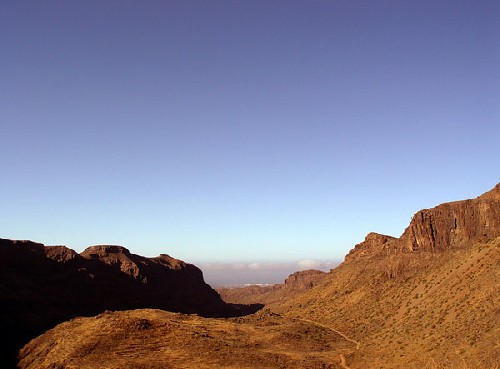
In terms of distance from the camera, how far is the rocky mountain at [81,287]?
70.0 metres

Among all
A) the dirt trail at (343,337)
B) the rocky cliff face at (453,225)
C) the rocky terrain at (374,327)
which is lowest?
the dirt trail at (343,337)

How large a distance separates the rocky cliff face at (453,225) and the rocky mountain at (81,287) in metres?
57.6

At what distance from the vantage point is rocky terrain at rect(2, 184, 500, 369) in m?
45.1

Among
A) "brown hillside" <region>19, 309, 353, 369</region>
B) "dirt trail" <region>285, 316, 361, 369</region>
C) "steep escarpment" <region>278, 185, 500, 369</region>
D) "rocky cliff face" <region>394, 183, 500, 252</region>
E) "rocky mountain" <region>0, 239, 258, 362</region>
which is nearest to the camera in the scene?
"steep escarpment" <region>278, 185, 500, 369</region>

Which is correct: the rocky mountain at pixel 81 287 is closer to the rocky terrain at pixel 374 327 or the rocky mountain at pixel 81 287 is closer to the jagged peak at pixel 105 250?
the jagged peak at pixel 105 250

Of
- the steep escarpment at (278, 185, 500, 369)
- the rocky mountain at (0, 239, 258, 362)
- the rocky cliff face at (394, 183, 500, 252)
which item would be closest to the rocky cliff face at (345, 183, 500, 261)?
the rocky cliff face at (394, 183, 500, 252)

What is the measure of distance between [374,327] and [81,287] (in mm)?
62498

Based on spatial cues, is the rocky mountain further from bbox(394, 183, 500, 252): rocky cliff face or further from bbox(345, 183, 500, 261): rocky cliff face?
bbox(394, 183, 500, 252): rocky cliff face

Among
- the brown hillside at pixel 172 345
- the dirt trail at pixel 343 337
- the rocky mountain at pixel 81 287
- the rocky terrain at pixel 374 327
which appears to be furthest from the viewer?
the rocky mountain at pixel 81 287

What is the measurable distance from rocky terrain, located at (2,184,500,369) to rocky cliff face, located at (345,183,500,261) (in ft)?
0.64

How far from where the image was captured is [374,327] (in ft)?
203

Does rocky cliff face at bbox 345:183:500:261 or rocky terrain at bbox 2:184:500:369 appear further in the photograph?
rocky cliff face at bbox 345:183:500:261

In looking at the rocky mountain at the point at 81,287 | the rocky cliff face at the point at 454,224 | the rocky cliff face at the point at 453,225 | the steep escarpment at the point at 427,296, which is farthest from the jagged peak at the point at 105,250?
the rocky cliff face at the point at 454,224

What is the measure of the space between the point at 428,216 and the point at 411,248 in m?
7.16
